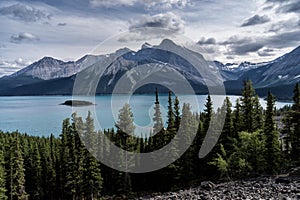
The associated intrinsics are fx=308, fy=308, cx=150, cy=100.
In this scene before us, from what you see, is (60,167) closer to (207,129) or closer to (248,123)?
(207,129)

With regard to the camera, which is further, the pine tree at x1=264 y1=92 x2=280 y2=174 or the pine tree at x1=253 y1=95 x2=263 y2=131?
the pine tree at x1=253 y1=95 x2=263 y2=131

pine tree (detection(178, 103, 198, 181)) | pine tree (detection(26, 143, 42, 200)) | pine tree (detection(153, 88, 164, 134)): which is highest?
pine tree (detection(153, 88, 164, 134))

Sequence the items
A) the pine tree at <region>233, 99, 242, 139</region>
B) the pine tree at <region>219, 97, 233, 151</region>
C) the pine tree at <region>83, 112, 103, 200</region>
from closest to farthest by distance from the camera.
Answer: the pine tree at <region>83, 112, 103, 200</region> → the pine tree at <region>233, 99, 242, 139</region> → the pine tree at <region>219, 97, 233, 151</region>

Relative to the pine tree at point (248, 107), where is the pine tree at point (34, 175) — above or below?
below

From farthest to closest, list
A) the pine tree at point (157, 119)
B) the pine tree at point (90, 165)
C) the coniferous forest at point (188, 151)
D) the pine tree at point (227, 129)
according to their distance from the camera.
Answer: the pine tree at point (157, 119) < the pine tree at point (227, 129) < the pine tree at point (90, 165) < the coniferous forest at point (188, 151)

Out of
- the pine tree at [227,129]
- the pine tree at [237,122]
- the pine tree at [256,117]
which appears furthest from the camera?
the pine tree at [227,129]

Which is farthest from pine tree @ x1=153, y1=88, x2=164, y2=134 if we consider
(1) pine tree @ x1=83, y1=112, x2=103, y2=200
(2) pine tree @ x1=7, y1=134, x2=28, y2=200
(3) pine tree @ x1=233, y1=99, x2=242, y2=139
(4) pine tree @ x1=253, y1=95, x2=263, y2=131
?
(2) pine tree @ x1=7, y1=134, x2=28, y2=200

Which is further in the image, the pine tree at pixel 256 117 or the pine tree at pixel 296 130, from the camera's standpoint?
the pine tree at pixel 256 117

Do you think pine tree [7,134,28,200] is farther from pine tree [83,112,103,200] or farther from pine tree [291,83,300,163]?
pine tree [291,83,300,163]

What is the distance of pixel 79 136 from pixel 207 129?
67.2 feet

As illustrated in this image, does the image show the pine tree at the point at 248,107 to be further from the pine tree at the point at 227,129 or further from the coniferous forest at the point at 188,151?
the pine tree at the point at 227,129

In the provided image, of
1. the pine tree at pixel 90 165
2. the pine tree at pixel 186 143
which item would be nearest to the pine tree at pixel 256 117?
the pine tree at pixel 186 143

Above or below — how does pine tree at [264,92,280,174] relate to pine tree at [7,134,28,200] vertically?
above

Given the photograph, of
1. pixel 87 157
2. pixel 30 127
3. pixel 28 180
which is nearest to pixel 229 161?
pixel 87 157
